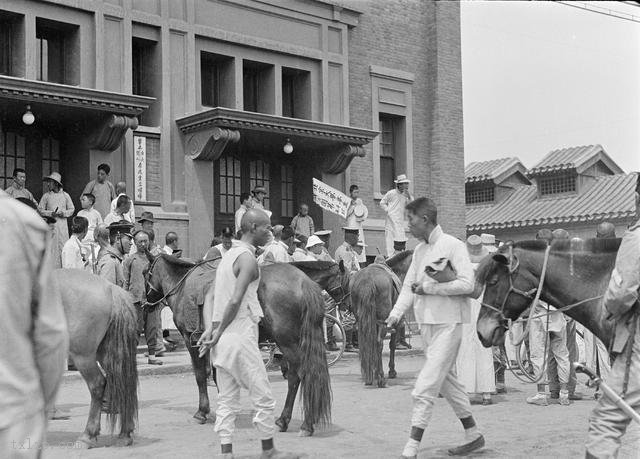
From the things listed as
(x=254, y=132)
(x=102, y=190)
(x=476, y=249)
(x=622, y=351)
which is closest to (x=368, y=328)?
(x=476, y=249)

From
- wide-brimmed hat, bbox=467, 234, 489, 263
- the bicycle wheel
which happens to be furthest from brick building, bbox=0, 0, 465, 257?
wide-brimmed hat, bbox=467, 234, 489, 263

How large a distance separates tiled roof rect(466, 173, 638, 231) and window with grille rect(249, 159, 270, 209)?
56.4 feet

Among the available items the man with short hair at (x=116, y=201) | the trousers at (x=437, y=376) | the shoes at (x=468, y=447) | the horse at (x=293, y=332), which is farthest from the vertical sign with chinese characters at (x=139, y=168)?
the shoes at (x=468, y=447)

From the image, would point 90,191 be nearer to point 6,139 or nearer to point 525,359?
point 6,139

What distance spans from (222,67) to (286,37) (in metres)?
1.80

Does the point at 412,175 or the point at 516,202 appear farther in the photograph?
the point at 516,202

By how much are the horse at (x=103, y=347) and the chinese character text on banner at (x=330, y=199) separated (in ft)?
33.9

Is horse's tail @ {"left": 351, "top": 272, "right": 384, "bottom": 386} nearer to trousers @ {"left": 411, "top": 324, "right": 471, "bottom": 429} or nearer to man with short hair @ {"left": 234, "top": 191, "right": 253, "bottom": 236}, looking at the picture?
trousers @ {"left": 411, "top": 324, "right": 471, "bottom": 429}

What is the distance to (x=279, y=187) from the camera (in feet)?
65.7

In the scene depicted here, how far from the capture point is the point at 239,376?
6480 millimetres

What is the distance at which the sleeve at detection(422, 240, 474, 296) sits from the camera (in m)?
6.66

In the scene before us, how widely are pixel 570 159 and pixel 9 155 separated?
2881cm

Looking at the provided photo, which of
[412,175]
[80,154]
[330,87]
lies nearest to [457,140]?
[412,175]

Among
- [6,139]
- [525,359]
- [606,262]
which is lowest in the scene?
[525,359]
